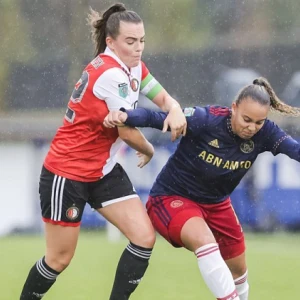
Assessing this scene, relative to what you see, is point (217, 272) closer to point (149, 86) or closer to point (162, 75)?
point (149, 86)

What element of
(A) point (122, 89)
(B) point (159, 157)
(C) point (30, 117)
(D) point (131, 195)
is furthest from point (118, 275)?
(C) point (30, 117)

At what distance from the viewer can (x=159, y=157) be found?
386 inches

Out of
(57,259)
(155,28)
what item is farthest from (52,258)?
(155,28)

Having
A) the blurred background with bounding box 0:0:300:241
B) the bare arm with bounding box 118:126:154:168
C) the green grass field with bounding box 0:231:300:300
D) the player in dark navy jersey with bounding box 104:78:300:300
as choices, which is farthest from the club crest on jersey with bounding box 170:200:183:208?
the blurred background with bounding box 0:0:300:241

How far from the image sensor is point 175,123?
17.2 feet

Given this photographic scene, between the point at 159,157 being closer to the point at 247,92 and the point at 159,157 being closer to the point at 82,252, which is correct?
the point at 82,252

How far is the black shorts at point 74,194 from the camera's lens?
5480 millimetres

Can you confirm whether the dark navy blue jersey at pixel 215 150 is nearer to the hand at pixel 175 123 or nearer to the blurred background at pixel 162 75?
the hand at pixel 175 123

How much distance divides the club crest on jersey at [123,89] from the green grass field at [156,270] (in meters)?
1.72

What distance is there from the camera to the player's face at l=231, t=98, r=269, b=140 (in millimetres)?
5293

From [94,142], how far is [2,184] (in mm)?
4615

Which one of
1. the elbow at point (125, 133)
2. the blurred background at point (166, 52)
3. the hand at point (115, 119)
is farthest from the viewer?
the blurred background at point (166, 52)

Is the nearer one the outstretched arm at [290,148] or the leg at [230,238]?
the outstretched arm at [290,148]

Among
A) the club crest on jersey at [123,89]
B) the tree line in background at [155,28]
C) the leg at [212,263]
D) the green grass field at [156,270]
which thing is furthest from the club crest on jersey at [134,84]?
the tree line in background at [155,28]
